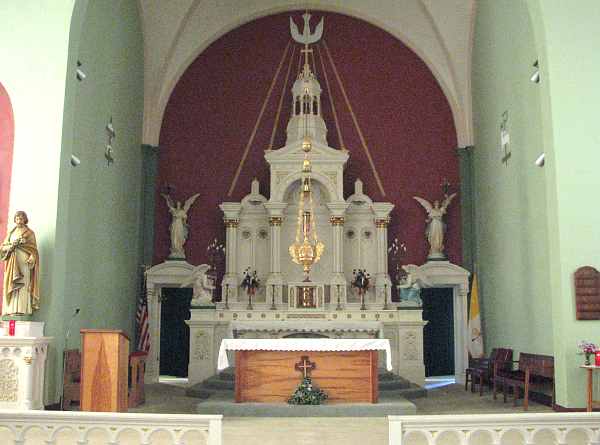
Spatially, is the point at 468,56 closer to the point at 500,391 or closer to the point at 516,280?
the point at 516,280

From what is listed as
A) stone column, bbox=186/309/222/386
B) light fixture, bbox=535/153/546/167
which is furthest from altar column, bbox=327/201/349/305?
light fixture, bbox=535/153/546/167

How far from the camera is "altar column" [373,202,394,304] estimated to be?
15328mm

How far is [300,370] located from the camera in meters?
10.5

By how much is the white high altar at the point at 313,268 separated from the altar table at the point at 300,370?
3.66 m

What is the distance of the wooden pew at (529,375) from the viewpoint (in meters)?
10.8

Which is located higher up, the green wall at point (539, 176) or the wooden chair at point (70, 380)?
the green wall at point (539, 176)

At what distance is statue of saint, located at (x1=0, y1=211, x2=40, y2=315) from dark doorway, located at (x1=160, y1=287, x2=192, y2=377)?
21.1ft

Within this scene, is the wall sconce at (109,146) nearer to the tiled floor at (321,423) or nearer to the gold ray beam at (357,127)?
the tiled floor at (321,423)

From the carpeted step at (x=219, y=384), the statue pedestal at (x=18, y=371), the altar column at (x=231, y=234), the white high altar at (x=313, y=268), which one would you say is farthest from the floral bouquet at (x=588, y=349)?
the altar column at (x=231, y=234)

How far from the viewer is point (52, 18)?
35.9 feet

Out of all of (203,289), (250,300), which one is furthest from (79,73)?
(250,300)

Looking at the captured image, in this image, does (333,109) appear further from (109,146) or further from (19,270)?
(19,270)

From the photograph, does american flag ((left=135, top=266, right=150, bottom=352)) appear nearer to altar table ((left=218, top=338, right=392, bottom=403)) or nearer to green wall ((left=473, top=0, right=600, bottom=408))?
altar table ((left=218, top=338, right=392, bottom=403))

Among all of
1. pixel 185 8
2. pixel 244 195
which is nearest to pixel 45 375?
pixel 244 195
